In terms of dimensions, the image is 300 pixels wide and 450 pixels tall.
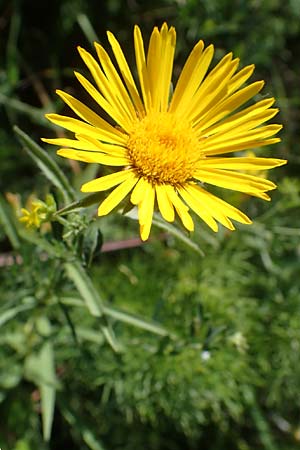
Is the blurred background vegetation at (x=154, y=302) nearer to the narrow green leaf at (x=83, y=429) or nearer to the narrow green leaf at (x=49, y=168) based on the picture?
the narrow green leaf at (x=83, y=429)

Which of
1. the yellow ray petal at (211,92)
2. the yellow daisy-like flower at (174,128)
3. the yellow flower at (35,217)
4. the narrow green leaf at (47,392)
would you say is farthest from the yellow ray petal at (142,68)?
the narrow green leaf at (47,392)

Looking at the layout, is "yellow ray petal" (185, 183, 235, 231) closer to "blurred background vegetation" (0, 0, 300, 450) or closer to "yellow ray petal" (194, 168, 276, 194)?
"yellow ray petal" (194, 168, 276, 194)

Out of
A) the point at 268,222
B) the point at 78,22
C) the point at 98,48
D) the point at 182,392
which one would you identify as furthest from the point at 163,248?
the point at 98,48

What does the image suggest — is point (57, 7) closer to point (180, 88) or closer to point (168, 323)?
point (180, 88)

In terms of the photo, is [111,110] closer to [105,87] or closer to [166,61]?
[105,87]

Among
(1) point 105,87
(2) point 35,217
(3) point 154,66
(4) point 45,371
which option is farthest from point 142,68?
(4) point 45,371

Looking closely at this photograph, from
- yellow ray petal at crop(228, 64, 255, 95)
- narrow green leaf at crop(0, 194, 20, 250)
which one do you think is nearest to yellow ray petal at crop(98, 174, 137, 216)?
yellow ray petal at crop(228, 64, 255, 95)

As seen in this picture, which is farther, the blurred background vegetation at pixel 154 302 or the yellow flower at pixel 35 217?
the blurred background vegetation at pixel 154 302
